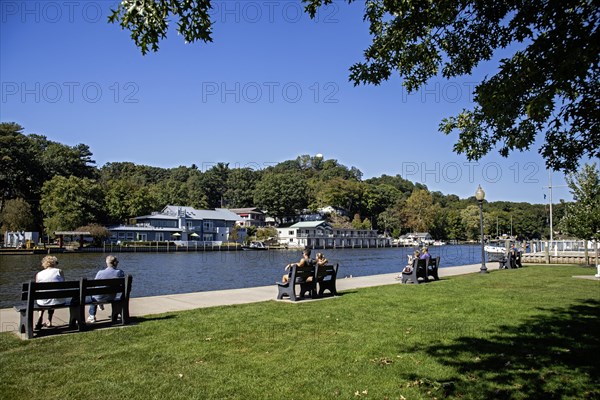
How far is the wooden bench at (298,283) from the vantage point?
12008mm

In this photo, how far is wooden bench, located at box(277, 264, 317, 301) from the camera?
12.0 metres

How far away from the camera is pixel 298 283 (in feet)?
40.3

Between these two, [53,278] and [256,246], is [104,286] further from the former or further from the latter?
[256,246]

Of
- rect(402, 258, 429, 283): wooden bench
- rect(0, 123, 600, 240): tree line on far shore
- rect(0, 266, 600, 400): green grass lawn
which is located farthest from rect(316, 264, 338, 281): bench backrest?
rect(0, 123, 600, 240): tree line on far shore

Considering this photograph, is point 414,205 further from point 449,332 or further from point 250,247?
point 449,332

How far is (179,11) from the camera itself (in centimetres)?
506

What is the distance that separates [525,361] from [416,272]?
1050 cm

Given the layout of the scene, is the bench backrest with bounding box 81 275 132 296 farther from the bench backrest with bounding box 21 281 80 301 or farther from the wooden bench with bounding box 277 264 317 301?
the wooden bench with bounding box 277 264 317 301

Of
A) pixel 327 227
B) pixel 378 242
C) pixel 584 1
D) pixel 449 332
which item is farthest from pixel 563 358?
pixel 378 242

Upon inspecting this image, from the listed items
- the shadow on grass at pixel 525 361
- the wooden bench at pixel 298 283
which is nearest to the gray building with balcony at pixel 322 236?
the wooden bench at pixel 298 283

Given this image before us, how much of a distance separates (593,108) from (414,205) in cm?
15622

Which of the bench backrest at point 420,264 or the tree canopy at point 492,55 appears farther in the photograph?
the bench backrest at point 420,264

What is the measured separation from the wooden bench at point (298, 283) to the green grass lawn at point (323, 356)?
1.40 m

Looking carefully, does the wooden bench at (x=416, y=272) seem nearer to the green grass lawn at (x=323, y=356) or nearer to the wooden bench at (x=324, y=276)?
the wooden bench at (x=324, y=276)
